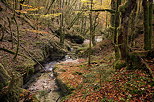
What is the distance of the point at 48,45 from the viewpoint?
16.5 meters

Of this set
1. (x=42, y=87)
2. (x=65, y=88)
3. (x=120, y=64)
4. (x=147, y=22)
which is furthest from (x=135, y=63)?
(x=42, y=87)

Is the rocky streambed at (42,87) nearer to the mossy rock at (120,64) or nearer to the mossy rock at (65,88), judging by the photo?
the mossy rock at (65,88)

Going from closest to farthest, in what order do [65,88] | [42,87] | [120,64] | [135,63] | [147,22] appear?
[135,63] → [147,22] → [120,64] → [65,88] → [42,87]

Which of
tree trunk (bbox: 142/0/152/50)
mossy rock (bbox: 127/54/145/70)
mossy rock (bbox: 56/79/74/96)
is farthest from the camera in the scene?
mossy rock (bbox: 56/79/74/96)

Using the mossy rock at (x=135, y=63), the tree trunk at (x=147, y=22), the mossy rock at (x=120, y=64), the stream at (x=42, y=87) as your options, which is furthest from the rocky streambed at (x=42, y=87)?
the tree trunk at (x=147, y=22)

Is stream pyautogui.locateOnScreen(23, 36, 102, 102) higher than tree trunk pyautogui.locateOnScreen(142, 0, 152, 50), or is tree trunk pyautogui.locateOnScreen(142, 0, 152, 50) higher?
tree trunk pyautogui.locateOnScreen(142, 0, 152, 50)

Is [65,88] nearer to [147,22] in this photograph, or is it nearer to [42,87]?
[42,87]

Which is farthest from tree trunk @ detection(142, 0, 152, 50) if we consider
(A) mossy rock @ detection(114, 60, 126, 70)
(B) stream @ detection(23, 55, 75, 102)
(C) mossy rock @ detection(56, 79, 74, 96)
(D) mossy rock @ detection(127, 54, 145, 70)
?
(B) stream @ detection(23, 55, 75, 102)

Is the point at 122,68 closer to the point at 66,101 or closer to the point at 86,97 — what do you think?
the point at 86,97

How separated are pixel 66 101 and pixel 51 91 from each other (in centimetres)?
267

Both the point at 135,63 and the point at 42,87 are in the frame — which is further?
the point at 42,87

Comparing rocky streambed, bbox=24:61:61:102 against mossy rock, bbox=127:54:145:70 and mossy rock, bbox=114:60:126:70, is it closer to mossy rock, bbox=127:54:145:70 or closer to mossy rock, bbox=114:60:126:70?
mossy rock, bbox=114:60:126:70

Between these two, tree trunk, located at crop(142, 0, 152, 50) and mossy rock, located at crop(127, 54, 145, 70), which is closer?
mossy rock, located at crop(127, 54, 145, 70)

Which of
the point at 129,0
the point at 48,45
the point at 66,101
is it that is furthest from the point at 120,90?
the point at 48,45
